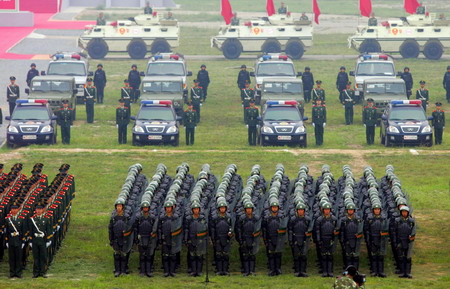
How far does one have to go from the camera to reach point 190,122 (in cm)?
3347

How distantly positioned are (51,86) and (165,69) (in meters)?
5.62

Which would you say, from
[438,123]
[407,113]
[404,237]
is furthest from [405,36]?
[404,237]

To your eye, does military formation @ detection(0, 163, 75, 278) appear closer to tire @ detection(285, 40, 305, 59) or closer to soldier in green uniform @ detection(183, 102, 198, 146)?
soldier in green uniform @ detection(183, 102, 198, 146)

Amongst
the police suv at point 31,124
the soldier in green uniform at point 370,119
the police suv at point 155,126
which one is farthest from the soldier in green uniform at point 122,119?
the soldier in green uniform at point 370,119

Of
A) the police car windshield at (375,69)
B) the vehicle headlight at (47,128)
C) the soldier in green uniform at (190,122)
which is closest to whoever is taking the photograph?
the vehicle headlight at (47,128)

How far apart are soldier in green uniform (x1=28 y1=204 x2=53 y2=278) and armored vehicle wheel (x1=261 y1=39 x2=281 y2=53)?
36.5 m

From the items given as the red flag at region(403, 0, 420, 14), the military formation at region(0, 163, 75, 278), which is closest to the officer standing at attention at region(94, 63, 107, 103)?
the military formation at region(0, 163, 75, 278)

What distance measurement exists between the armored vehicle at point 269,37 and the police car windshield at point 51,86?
18330mm

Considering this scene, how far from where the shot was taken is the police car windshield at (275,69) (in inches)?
1661

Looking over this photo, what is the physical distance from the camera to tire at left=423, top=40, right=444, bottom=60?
55438 mm

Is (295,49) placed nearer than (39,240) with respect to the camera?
No

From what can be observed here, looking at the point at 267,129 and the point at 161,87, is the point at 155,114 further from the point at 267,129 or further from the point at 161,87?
the point at 161,87

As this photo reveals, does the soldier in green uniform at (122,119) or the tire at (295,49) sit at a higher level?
the tire at (295,49)

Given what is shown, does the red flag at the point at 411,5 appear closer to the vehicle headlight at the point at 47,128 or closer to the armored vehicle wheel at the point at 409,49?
the armored vehicle wheel at the point at 409,49
